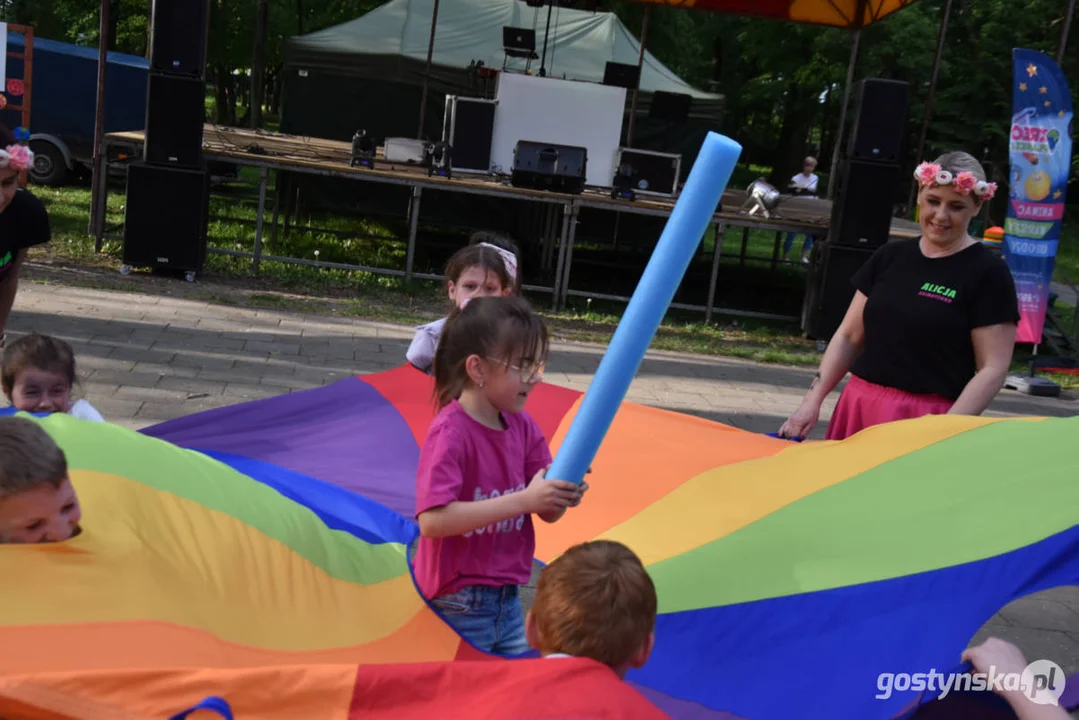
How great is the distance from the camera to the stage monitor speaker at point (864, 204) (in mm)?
9984

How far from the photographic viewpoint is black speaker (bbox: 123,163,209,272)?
9.52 metres

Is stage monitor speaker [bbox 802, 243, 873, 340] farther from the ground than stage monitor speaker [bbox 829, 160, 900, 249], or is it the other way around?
stage monitor speaker [bbox 829, 160, 900, 249]

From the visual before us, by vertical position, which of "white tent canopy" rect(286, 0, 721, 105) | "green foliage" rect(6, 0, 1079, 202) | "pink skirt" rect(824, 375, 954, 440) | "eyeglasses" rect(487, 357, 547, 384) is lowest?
"pink skirt" rect(824, 375, 954, 440)

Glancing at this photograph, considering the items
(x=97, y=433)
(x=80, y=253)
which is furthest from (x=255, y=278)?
(x=97, y=433)

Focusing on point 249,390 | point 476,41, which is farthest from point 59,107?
point 249,390

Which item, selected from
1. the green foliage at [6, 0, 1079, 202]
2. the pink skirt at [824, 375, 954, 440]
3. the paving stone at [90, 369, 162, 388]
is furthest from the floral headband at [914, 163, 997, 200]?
the green foliage at [6, 0, 1079, 202]

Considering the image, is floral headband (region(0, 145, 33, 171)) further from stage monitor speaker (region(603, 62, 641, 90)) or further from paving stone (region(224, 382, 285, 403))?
stage monitor speaker (region(603, 62, 641, 90))

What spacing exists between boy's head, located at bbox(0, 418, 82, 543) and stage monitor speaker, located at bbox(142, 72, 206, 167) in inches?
301

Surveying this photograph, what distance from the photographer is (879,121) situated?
985cm

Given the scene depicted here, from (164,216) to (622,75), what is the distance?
6271 mm

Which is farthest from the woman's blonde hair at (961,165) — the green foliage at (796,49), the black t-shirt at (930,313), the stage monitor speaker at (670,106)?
the green foliage at (796,49)

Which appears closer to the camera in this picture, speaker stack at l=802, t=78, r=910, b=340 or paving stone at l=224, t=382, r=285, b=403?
paving stone at l=224, t=382, r=285, b=403

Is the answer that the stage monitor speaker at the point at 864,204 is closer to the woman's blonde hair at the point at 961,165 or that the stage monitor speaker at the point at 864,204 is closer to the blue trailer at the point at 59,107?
the woman's blonde hair at the point at 961,165

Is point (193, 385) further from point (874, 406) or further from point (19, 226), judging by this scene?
point (874, 406)
